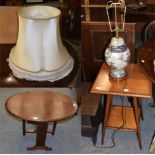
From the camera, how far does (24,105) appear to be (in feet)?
4.39

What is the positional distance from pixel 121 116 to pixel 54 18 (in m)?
1.39

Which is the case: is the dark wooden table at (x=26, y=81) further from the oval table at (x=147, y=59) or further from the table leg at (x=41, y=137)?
the oval table at (x=147, y=59)

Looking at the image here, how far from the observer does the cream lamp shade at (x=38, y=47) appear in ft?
2.82

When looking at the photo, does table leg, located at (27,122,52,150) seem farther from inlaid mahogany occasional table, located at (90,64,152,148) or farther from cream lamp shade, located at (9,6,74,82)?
inlaid mahogany occasional table, located at (90,64,152,148)

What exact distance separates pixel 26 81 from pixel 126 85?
3.13 feet

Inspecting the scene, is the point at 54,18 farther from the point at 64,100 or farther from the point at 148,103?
the point at 148,103

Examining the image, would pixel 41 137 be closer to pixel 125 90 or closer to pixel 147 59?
pixel 125 90

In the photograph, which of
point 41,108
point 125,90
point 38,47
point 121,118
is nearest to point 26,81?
point 38,47

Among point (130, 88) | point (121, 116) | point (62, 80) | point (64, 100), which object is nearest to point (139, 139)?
point (121, 116)

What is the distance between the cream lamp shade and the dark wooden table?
0.06 feet

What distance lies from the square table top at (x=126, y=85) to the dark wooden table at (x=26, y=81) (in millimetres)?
669

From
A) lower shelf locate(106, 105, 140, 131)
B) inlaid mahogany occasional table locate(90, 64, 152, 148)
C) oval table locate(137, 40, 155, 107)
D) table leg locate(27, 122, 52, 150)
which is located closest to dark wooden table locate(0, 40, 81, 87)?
table leg locate(27, 122, 52, 150)

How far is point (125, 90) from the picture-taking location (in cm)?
174

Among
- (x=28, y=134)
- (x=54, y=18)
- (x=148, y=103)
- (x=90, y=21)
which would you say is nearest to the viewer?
(x=54, y=18)
